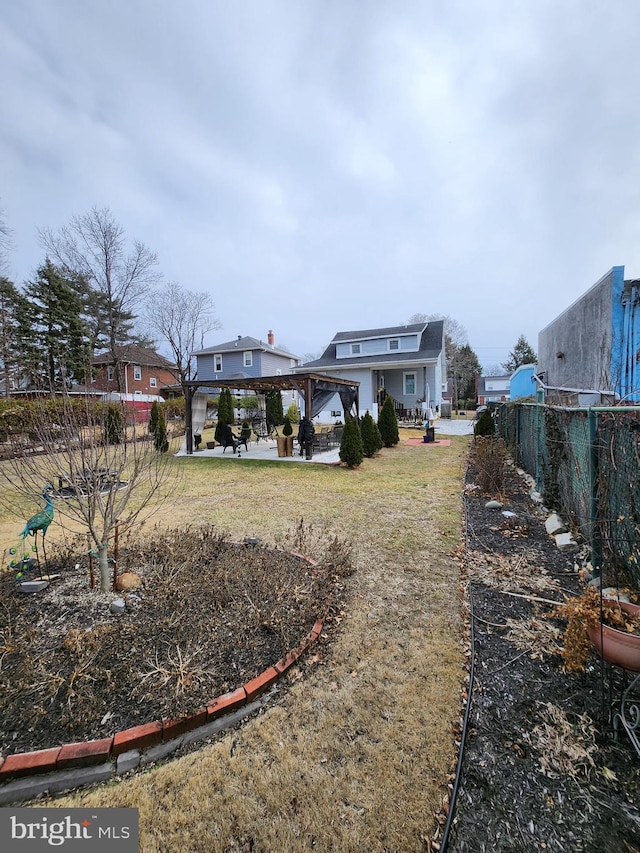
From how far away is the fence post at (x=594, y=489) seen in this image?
3534mm

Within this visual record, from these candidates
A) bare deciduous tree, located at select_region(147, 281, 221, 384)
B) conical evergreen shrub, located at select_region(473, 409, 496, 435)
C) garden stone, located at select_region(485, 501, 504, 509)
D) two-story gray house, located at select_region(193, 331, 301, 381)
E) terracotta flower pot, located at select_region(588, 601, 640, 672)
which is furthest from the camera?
two-story gray house, located at select_region(193, 331, 301, 381)

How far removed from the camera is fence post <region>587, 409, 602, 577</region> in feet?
11.6

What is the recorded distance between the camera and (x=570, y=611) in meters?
2.55

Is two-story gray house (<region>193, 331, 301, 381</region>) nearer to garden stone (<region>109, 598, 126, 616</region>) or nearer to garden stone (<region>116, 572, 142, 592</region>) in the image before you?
garden stone (<region>116, 572, 142, 592</region>)

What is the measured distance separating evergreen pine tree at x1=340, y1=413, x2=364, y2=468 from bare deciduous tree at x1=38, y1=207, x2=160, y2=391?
62.1 ft

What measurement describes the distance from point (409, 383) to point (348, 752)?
24.2 meters

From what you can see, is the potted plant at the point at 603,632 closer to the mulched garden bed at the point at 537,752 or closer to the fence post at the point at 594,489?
the mulched garden bed at the point at 537,752

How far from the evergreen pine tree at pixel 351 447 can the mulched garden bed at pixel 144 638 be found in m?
6.30

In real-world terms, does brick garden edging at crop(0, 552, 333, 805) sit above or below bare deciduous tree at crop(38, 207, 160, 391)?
below

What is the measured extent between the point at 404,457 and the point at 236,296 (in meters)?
20.0

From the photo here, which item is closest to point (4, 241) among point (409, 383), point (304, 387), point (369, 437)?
point (304, 387)

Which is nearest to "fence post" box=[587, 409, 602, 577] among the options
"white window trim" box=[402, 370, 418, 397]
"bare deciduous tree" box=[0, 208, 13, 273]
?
"white window trim" box=[402, 370, 418, 397]

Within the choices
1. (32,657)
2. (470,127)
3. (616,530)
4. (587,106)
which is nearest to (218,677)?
(32,657)

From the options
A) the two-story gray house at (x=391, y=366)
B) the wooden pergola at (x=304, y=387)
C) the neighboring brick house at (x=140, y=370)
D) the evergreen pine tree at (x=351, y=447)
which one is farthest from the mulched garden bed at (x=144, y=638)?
the neighboring brick house at (x=140, y=370)
